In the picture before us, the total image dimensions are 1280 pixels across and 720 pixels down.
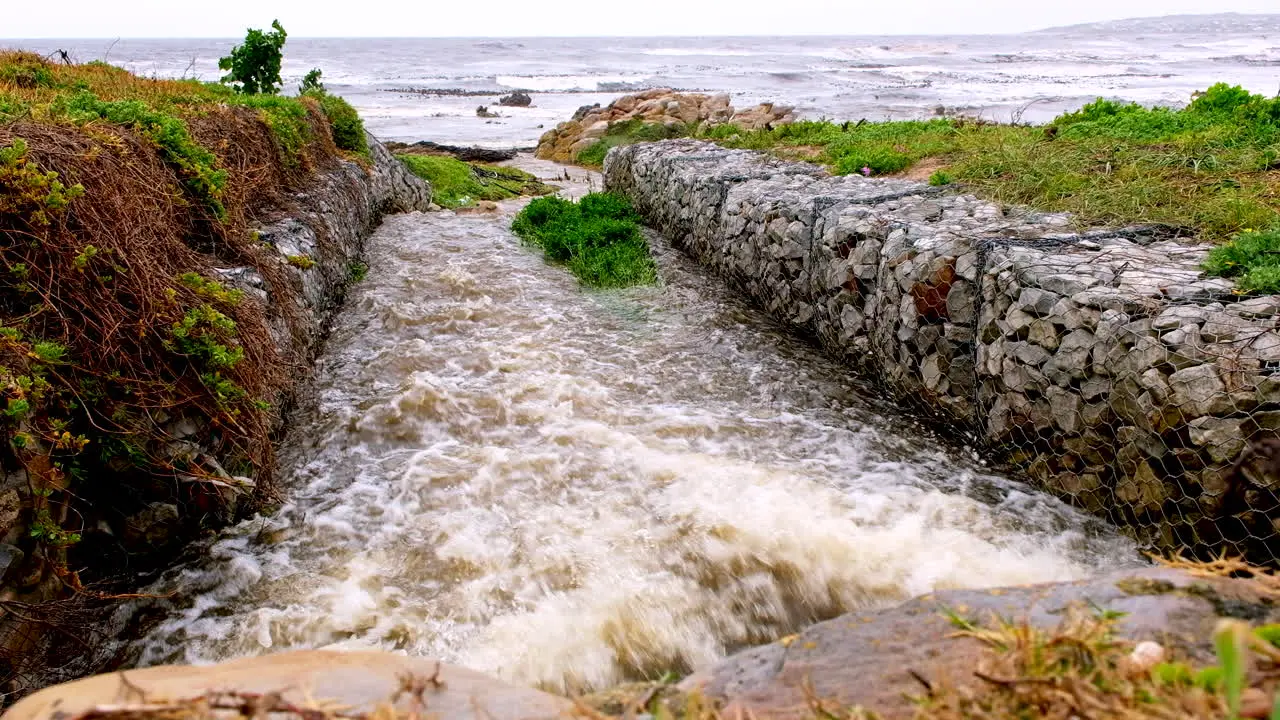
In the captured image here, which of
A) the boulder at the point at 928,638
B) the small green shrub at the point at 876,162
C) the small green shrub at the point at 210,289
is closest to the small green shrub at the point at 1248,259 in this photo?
the boulder at the point at 928,638

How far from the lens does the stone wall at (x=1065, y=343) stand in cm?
323

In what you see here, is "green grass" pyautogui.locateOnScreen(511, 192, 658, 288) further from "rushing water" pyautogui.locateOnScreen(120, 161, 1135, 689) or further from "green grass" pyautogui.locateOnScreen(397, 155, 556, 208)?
"green grass" pyautogui.locateOnScreen(397, 155, 556, 208)

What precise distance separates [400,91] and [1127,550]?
5354cm


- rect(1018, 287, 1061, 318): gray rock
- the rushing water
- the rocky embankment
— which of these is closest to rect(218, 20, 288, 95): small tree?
the rocky embankment

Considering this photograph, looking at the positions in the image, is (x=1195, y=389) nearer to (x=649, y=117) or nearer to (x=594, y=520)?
(x=594, y=520)

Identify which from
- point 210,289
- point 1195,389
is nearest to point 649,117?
point 210,289

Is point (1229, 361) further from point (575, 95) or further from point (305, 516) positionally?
point (575, 95)

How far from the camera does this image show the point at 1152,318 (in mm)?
3609

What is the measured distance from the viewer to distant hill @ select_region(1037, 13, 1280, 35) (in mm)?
104000

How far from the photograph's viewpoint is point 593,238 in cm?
1015

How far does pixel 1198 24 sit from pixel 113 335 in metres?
163

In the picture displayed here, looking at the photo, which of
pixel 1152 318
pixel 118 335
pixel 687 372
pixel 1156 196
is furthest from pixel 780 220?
pixel 118 335

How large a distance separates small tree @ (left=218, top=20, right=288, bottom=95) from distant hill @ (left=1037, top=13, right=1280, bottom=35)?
407 feet

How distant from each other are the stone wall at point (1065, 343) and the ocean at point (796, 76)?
39.5 feet
